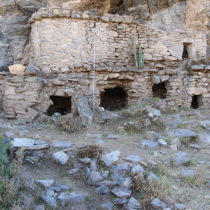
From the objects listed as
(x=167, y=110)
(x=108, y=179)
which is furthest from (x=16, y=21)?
(x=108, y=179)

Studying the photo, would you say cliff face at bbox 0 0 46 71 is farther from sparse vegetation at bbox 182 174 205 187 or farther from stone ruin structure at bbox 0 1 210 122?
sparse vegetation at bbox 182 174 205 187

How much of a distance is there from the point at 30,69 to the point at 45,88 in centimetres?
65

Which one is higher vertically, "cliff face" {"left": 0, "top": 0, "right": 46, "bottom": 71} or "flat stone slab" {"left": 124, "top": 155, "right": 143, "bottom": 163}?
"cliff face" {"left": 0, "top": 0, "right": 46, "bottom": 71}

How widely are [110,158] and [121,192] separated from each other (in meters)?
0.91

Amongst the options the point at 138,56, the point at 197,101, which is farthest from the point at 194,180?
the point at 197,101

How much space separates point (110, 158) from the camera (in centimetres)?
430

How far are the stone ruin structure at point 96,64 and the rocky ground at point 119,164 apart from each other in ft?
3.85

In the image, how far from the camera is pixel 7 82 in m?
7.17

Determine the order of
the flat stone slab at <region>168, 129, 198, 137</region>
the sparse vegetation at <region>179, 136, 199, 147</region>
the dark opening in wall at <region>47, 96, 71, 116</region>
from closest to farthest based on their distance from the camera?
1. the sparse vegetation at <region>179, 136, 199, 147</region>
2. the flat stone slab at <region>168, 129, 198, 137</region>
3. the dark opening in wall at <region>47, 96, 71, 116</region>

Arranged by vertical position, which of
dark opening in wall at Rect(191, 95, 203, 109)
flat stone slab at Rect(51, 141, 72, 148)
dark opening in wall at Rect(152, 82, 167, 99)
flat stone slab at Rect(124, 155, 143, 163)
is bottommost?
flat stone slab at Rect(124, 155, 143, 163)

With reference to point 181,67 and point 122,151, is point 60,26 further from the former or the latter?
point 122,151

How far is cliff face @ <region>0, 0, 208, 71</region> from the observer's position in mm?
9266

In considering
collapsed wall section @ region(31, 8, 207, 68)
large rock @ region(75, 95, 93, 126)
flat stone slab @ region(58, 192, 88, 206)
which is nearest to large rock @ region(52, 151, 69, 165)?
flat stone slab @ region(58, 192, 88, 206)

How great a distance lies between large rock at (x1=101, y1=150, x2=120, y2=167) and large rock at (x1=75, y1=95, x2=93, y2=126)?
2.00m
